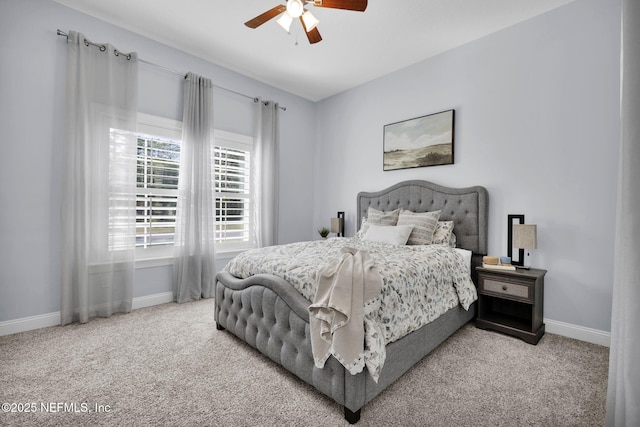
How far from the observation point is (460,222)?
10.7ft

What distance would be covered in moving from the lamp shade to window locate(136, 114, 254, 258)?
3440mm

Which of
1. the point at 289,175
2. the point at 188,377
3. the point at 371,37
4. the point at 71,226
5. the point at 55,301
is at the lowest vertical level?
the point at 188,377

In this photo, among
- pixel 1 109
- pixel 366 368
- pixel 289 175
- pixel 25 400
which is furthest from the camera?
pixel 289 175

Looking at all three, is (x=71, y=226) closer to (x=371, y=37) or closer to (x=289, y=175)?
(x=289, y=175)

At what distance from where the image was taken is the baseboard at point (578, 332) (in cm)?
246

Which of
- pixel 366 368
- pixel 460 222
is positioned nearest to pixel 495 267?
pixel 460 222

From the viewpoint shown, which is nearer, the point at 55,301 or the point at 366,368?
the point at 366,368

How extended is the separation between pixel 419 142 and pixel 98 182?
3750mm

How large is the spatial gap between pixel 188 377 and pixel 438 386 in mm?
1679

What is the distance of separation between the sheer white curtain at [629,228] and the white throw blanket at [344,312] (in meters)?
0.94

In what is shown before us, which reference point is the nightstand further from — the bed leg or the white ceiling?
the white ceiling

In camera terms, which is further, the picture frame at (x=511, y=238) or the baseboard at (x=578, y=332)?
the picture frame at (x=511, y=238)

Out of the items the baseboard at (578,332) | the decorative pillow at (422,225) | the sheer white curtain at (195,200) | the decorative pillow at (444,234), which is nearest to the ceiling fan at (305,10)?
the sheer white curtain at (195,200)

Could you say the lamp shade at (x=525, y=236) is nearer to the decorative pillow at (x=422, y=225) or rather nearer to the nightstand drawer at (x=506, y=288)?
the nightstand drawer at (x=506, y=288)
